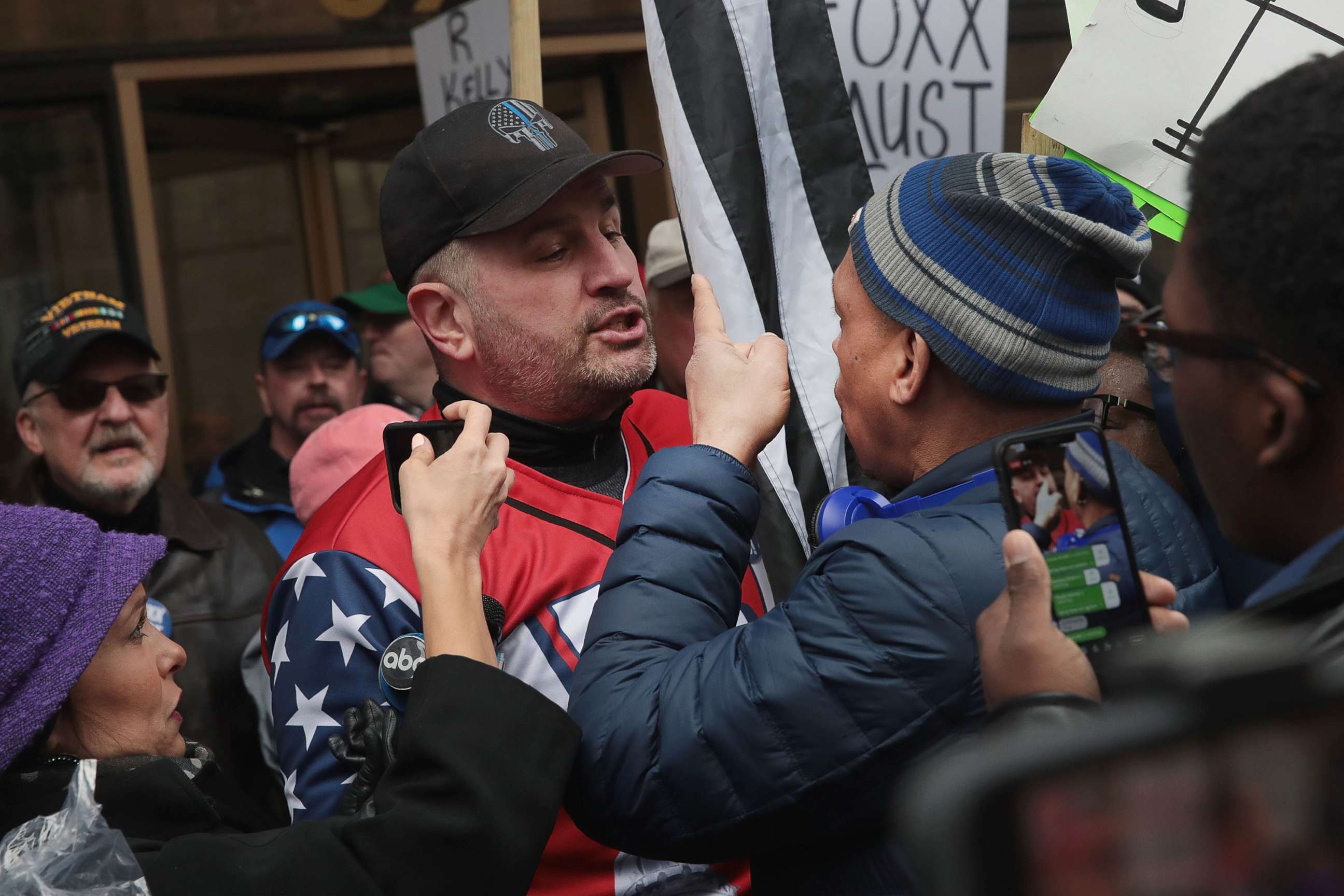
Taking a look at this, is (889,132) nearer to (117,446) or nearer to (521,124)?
(521,124)

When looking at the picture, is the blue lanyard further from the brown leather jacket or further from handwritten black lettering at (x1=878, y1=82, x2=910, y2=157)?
the brown leather jacket

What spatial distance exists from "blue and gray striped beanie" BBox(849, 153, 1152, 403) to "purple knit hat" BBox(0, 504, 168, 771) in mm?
1145

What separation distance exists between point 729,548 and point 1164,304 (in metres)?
0.61

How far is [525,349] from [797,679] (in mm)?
1016

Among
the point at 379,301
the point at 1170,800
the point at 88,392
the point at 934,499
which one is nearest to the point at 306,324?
the point at 379,301

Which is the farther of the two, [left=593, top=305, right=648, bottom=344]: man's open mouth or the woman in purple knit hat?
[left=593, top=305, right=648, bottom=344]: man's open mouth

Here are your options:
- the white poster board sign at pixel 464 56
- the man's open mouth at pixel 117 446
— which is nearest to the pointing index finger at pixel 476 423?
the white poster board sign at pixel 464 56

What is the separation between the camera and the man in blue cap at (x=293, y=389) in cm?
421

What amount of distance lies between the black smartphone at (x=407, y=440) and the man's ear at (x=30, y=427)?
2349 millimetres

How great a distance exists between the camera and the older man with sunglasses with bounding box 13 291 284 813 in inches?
126

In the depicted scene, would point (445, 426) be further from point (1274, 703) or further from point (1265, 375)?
point (1274, 703)

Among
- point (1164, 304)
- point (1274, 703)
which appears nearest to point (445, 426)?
Result: point (1164, 304)

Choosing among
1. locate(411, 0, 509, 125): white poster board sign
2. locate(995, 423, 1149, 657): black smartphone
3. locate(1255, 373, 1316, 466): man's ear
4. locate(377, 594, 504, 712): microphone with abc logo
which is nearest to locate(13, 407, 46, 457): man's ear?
locate(411, 0, 509, 125): white poster board sign

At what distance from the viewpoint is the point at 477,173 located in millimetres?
2061
